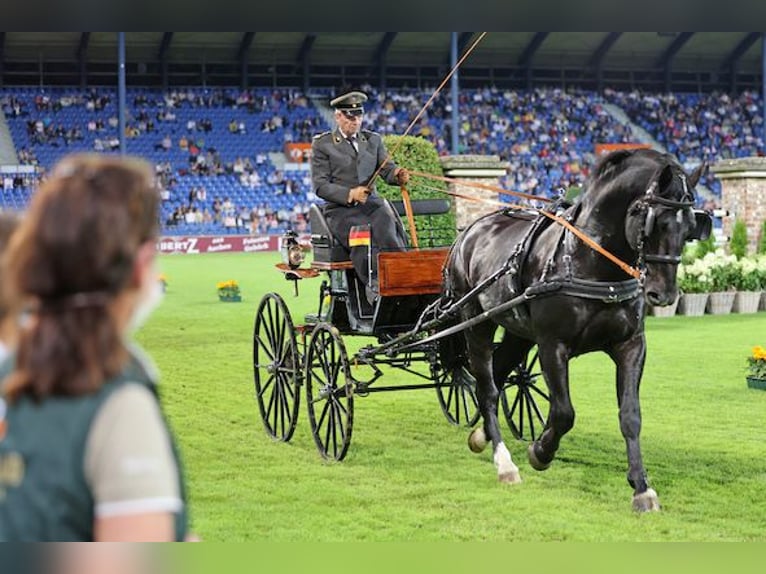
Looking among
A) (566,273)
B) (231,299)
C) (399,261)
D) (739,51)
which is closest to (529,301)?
(566,273)

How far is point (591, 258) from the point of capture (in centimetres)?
572

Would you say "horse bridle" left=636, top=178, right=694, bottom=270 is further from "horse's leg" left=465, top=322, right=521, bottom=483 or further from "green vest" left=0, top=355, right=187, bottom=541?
"green vest" left=0, top=355, right=187, bottom=541

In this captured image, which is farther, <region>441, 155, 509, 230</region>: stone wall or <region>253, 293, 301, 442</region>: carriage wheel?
<region>441, 155, 509, 230</region>: stone wall

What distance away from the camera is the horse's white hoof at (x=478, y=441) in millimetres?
6926

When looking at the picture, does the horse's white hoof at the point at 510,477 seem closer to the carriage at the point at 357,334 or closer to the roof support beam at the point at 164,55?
the carriage at the point at 357,334

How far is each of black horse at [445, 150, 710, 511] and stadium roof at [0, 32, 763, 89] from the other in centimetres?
2118

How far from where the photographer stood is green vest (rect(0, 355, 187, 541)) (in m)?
1.67

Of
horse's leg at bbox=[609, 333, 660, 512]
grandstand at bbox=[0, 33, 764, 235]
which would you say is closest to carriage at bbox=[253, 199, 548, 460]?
horse's leg at bbox=[609, 333, 660, 512]

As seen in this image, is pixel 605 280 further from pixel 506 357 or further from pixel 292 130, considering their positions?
pixel 292 130

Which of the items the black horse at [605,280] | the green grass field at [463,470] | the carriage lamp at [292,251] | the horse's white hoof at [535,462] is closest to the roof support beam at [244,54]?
the green grass field at [463,470]

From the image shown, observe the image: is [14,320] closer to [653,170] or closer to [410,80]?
[653,170]

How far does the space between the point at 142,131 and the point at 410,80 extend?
6952 millimetres

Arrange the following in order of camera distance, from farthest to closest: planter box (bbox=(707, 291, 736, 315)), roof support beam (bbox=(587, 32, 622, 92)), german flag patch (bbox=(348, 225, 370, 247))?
1. roof support beam (bbox=(587, 32, 622, 92))
2. planter box (bbox=(707, 291, 736, 315))
3. german flag patch (bbox=(348, 225, 370, 247))

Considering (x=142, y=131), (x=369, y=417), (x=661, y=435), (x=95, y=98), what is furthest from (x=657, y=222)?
(x=142, y=131)
